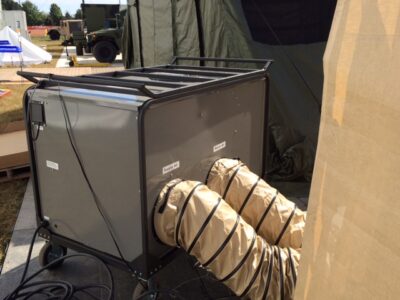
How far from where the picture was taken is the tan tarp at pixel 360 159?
2.88 ft

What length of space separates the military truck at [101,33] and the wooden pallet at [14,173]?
11.4 m

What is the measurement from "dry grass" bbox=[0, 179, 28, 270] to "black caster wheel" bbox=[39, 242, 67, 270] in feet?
1.26

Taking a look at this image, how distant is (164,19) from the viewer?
561cm

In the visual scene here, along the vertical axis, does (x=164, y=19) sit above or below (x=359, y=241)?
above

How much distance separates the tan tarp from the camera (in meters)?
0.88

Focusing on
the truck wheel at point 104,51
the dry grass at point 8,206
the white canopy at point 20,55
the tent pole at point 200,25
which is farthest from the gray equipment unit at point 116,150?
the truck wheel at point 104,51

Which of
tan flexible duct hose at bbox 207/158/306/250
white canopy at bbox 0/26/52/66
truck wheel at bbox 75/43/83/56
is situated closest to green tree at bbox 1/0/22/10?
truck wheel at bbox 75/43/83/56

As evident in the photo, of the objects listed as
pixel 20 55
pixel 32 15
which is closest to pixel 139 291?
pixel 20 55

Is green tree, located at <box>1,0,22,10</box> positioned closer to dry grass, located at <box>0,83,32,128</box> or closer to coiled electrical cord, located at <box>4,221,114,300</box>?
dry grass, located at <box>0,83,32,128</box>

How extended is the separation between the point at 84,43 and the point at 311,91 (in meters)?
14.8

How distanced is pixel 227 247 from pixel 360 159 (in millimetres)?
1350

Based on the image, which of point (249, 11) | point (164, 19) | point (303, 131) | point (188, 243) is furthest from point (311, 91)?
point (188, 243)

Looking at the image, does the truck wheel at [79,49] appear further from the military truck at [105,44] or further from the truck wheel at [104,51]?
the truck wheel at [104,51]

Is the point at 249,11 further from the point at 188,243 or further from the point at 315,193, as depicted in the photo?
the point at 315,193
